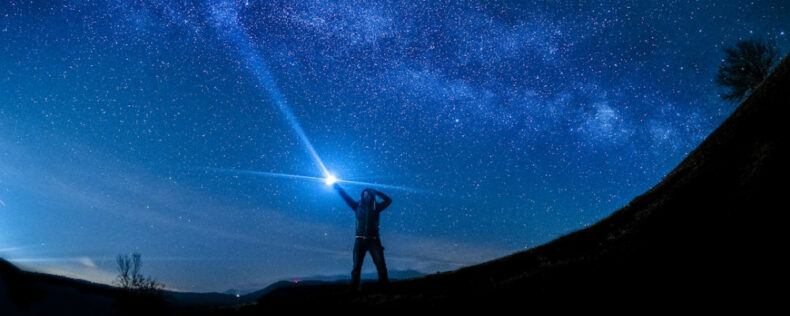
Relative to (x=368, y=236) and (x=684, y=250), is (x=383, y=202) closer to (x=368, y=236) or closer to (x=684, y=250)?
(x=368, y=236)

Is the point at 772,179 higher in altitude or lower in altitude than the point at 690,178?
lower

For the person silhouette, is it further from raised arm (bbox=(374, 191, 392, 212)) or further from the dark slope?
the dark slope

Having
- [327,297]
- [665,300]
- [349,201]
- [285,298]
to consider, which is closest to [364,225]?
[349,201]

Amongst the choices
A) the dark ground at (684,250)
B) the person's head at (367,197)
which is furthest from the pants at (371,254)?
the person's head at (367,197)

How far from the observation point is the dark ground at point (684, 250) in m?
3.79

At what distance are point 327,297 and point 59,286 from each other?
10.7 meters

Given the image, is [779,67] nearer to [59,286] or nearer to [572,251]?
[572,251]

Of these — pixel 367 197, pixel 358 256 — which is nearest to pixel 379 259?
pixel 358 256

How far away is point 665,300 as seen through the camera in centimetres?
385

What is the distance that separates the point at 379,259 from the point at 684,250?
19.4 feet

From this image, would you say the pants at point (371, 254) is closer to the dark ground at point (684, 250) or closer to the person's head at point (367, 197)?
the dark ground at point (684, 250)

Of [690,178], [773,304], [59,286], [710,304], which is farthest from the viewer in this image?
[59,286]

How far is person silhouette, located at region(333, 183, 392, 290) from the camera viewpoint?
884 cm

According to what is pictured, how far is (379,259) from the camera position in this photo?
29.1ft
